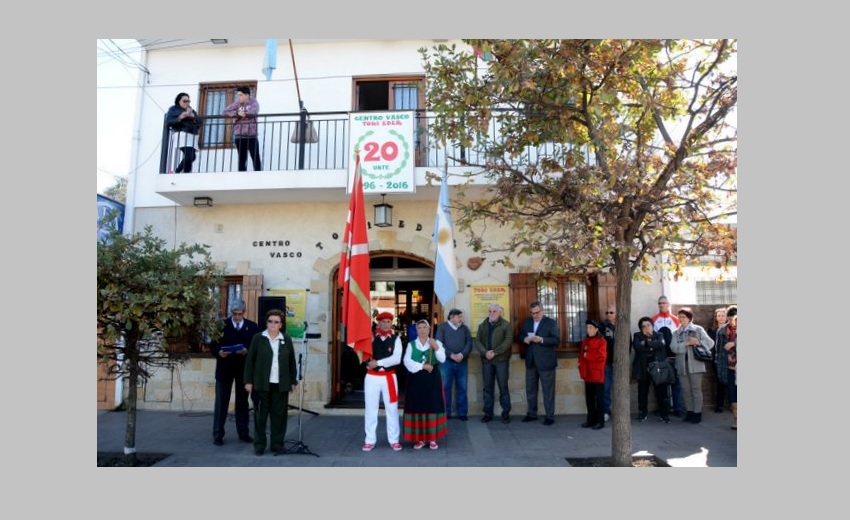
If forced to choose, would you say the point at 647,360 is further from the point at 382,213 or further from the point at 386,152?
the point at 386,152

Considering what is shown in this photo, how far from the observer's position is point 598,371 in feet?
26.5

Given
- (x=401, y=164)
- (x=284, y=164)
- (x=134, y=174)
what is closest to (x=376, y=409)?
(x=401, y=164)

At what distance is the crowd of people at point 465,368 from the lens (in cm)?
→ 677

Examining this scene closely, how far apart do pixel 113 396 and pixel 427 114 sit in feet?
26.0

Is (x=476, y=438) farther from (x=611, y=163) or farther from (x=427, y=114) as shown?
(x=427, y=114)

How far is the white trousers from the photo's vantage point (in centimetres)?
687

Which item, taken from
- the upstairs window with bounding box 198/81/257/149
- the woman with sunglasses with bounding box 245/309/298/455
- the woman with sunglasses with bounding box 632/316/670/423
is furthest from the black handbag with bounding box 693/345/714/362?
the upstairs window with bounding box 198/81/257/149

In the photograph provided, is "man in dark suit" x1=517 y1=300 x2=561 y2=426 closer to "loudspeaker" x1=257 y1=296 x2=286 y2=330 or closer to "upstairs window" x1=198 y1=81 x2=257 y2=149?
"loudspeaker" x1=257 y1=296 x2=286 y2=330

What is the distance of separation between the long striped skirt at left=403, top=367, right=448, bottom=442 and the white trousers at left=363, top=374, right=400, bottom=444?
0.18 m

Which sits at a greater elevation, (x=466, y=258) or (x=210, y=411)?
(x=466, y=258)

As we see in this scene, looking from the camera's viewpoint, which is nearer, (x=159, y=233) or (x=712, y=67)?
(x=712, y=67)

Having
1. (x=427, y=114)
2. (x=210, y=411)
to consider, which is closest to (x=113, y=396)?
(x=210, y=411)

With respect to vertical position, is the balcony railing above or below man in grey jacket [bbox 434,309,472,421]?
above

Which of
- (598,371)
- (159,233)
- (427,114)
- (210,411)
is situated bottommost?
(210,411)
